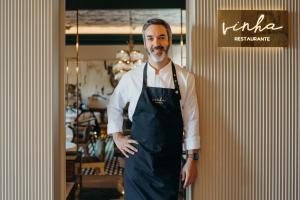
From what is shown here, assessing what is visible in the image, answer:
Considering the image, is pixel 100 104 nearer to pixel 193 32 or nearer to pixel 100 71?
pixel 100 71

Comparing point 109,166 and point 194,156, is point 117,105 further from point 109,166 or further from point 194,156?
point 109,166

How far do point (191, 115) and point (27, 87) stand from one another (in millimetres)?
882

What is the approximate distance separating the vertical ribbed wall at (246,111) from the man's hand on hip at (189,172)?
6cm

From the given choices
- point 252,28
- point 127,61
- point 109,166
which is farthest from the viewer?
point 127,61

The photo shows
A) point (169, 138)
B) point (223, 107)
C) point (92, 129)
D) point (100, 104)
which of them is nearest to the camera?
point (169, 138)

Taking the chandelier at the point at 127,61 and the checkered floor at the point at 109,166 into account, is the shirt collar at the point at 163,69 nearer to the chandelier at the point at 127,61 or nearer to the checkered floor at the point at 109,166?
the checkered floor at the point at 109,166

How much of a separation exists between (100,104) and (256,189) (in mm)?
5285

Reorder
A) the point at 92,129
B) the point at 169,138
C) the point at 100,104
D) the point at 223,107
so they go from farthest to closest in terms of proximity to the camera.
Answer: the point at 100,104 < the point at 92,129 < the point at 223,107 < the point at 169,138

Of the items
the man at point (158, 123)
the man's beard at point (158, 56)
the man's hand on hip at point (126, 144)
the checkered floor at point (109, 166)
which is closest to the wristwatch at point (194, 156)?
the man at point (158, 123)

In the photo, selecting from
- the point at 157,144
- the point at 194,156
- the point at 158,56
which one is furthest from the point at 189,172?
the point at 158,56

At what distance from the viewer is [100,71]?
7188mm

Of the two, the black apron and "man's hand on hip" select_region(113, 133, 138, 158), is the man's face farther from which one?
"man's hand on hip" select_region(113, 133, 138, 158)

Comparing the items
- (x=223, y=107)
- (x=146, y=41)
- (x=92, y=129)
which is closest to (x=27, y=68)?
(x=146, y=41)

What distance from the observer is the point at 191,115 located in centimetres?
192
